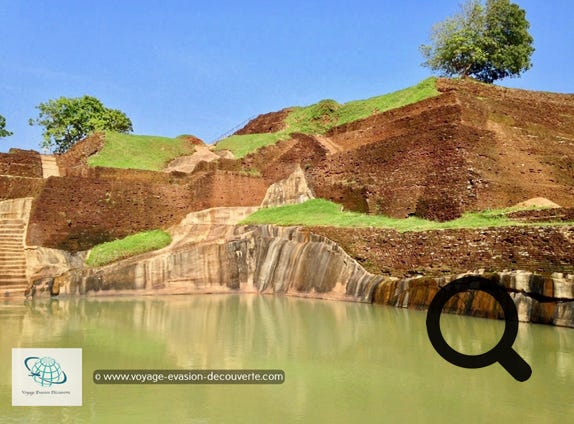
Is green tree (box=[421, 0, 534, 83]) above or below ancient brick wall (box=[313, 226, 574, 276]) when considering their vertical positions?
above

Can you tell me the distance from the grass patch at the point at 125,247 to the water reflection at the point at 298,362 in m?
4.16

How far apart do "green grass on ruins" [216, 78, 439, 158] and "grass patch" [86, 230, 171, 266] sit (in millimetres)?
7563

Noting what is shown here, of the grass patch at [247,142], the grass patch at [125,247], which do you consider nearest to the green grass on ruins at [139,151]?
the grass patch at [247,142]

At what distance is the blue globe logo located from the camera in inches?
194

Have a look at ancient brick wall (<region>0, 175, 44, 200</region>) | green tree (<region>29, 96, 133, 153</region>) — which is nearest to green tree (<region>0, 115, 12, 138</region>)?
green tree (<region>29, 96, 133, 153</region>)

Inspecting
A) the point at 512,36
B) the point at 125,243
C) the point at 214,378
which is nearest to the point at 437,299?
the point at 214,378

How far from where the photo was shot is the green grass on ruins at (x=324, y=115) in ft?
69.7

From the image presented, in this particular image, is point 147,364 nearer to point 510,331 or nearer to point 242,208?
point 510,331

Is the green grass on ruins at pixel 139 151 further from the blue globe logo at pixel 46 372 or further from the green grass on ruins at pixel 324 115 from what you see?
the blue globe logo at pixel 46 372

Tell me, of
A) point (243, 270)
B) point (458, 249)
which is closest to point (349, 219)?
point (243, 270)

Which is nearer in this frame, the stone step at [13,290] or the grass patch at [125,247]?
the stone step at [13,290]

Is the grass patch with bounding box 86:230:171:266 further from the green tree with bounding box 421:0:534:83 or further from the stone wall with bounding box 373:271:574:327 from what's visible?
the green tree with bounding box 421:0:534:83

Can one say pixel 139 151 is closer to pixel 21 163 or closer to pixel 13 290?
pixel 21 163

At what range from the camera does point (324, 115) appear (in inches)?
1009
